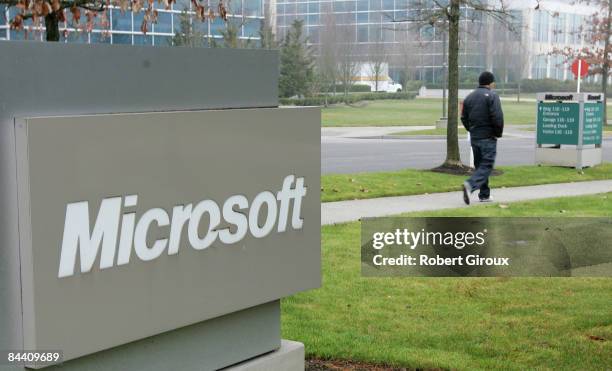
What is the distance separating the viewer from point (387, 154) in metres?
24.4

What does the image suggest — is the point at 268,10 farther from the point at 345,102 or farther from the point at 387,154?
the point at 387,154

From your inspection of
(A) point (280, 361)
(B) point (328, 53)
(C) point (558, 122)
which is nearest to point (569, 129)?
(C) point (558, 122)

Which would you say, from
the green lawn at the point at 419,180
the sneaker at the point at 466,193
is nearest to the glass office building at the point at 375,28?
the green lawn at the point at 419,180

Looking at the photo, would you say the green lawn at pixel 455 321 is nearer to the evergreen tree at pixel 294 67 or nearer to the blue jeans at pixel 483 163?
the blue jeans at pixel 483 163

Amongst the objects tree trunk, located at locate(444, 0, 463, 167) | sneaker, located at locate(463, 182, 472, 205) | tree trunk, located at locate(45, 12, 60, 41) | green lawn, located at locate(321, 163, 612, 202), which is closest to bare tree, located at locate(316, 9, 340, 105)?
tree trunk, located at locate(444, 0, 463, 167)

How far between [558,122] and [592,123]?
78 cm

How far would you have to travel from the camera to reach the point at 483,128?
43.8ft

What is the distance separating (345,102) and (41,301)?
6780cm

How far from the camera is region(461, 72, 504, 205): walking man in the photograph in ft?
43.2

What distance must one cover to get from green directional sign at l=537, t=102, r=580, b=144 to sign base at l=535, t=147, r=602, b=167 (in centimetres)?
18

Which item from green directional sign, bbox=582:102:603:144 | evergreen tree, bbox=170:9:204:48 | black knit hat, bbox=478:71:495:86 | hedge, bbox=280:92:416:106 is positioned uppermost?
evergreen tree, bbox=170:9:204:48

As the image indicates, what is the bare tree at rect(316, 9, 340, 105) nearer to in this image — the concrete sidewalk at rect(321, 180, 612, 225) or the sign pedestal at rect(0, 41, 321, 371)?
the concrete sidewalk at rect(321, 180, 612, 225)

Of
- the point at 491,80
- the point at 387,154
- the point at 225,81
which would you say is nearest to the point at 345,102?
the point at 387,154

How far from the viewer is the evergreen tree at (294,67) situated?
59625 mm
